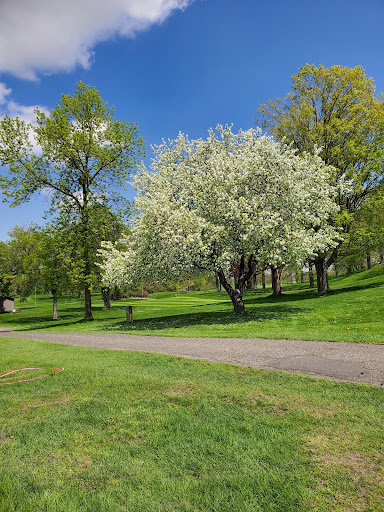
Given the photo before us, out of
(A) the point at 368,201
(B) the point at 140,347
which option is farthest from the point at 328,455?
(A) the point at 368,201

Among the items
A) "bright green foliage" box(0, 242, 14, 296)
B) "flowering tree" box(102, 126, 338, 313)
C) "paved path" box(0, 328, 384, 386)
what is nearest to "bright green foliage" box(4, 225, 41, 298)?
"bright green foliage" box(0, 242, 14, 296)

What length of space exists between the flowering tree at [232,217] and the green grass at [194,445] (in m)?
9.86

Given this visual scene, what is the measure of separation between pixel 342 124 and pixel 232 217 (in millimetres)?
15363

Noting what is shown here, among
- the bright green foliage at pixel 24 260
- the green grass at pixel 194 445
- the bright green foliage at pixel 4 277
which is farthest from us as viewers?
the bright green foliage at pixel 4 277

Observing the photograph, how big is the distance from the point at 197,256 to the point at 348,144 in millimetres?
16195

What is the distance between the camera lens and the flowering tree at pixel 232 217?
16031 millimetres

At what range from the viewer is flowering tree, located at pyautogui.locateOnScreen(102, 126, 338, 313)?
16.0 m

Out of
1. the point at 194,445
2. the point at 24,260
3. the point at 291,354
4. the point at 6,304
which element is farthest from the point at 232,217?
the point at 6,304

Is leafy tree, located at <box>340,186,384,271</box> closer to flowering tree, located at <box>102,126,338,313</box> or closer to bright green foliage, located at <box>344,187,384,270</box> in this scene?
bright green foliage, located at <box>344,187,384,270</box>

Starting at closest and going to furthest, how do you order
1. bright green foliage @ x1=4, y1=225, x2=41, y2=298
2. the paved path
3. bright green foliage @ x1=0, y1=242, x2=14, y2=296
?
the paved path
bright green foliage @ x1=4, y1=225, x2=41, y2=298
bright green foliage @ x1=0, y1=242, x2=14, y2=296

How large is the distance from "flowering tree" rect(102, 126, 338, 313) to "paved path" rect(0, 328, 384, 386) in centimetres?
540

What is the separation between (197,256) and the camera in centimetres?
1642

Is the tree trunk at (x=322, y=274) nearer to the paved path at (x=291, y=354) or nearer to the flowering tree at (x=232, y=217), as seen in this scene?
the flowering tree at (x=232, y=217)

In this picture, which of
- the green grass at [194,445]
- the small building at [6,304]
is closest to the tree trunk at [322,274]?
the green grass at [194,445]
